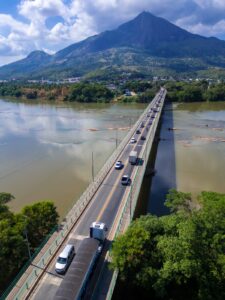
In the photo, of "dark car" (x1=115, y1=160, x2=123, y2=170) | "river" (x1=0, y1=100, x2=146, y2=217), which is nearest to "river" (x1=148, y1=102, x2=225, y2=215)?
"dark car" (x1=115, y1=160, x2=123, y2=170)

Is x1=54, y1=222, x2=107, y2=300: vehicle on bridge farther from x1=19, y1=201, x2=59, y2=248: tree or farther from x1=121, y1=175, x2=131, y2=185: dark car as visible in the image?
x1=121, y1=175, x2=131, y2=185: dark car

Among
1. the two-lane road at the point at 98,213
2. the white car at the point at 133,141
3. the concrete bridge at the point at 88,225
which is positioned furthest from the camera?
the white car at the point at 133,141

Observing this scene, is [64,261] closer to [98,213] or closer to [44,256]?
[44,256]

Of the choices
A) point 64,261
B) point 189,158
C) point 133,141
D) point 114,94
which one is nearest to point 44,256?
point 64,261

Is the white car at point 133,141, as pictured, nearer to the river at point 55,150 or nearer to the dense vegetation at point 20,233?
the river at point 55,150

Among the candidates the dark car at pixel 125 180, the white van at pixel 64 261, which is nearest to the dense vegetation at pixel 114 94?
the dark car at pixel 125 180
